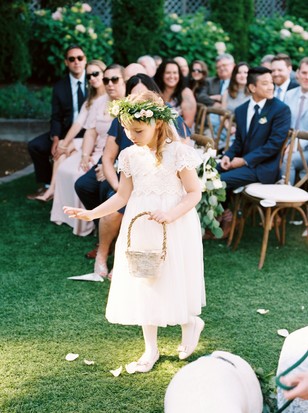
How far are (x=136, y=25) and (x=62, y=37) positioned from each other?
4.56 feet

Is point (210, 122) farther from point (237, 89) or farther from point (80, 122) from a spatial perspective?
point (80, 122)

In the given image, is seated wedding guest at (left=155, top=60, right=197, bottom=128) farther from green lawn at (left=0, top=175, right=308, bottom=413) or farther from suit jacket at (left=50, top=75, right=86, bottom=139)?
green lawn at (left=0, top=175, right=308, bottom=413)

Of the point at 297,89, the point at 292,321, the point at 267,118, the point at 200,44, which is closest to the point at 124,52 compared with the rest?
the point at 200,44

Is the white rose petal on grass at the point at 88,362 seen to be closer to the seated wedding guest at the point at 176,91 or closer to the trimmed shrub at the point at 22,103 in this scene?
the seated wedding guest at the point at 176,91

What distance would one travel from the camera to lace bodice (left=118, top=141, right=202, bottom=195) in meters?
3.46

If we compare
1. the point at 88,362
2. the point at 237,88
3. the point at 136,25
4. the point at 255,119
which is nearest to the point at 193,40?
the point at 136,25

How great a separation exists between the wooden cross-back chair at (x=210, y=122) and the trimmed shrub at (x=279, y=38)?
6.16 metres

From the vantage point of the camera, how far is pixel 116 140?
16.5 feet

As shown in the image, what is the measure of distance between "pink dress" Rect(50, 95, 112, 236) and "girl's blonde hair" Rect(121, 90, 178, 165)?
2.67 metres

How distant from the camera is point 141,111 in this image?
3260 millimetres

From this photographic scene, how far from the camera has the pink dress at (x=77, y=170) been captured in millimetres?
6137

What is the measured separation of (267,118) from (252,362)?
2.71 m

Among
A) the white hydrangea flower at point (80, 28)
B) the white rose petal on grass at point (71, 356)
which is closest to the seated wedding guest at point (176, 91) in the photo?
the white rose petal on grass at point (71, 356)

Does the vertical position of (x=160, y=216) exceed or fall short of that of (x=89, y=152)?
it exceeds it
